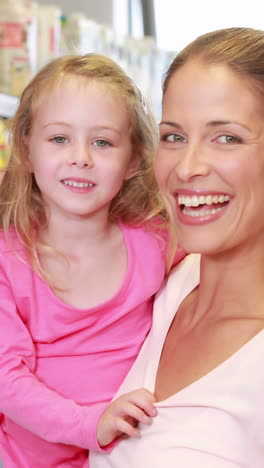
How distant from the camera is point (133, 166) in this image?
162 centimetres

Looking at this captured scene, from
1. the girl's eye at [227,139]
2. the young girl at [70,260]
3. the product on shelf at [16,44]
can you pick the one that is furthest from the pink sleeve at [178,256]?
the product on shelf at [16,44]

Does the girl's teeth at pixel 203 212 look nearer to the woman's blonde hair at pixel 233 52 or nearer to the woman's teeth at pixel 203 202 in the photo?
the woman's teeth at pixel 203 202

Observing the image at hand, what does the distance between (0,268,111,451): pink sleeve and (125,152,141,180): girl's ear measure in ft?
1.34

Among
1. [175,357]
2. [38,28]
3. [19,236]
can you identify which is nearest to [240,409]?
[175,357]

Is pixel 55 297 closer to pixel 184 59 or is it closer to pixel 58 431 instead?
pixel 58 431

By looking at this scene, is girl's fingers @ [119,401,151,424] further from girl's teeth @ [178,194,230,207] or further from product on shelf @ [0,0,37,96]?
product on shelf @ [0,0,37,96]

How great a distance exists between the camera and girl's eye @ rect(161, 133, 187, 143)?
3.93 ft

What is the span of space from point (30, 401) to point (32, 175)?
531mm

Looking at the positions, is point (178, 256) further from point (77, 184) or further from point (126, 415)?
point (126, 415)

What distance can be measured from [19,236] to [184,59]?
506 mm

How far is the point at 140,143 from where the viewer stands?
161cm

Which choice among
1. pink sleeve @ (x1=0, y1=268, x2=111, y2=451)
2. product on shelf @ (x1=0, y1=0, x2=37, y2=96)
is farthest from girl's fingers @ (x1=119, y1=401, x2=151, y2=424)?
product on shelf @ (x1=0, y1=0, x2=37, y2=96)

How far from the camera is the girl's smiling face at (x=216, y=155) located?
1.12 m

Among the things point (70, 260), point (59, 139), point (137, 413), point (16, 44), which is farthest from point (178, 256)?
point (16, 44)
